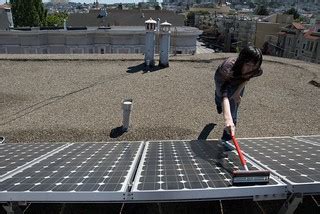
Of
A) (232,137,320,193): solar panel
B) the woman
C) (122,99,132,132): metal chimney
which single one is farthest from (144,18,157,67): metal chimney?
(232,137,320,193): solar panel

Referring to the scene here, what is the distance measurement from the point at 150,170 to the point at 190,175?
1.91 ft

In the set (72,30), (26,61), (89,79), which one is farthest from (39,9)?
(89,79)

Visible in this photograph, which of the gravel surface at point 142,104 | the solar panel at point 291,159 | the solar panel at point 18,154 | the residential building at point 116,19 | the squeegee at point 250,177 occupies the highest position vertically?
the residential building at point 116,19

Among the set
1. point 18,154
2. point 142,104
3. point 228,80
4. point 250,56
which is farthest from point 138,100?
point 250,56

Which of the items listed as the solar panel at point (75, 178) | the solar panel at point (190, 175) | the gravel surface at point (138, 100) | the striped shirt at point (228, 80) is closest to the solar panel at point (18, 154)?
the solar panel at point (75, 178)

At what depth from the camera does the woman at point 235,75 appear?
439 cm

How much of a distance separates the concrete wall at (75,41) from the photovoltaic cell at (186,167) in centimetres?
2542

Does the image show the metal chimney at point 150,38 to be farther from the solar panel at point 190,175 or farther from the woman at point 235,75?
the solar panel at point 190,175

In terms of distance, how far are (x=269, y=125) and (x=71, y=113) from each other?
670 centimetres

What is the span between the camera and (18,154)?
492 centimetres

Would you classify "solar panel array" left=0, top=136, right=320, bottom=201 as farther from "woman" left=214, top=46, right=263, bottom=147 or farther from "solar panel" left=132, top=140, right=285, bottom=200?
"woman" left=214, top=46, right=263, bottom=147

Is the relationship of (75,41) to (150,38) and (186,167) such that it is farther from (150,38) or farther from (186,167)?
(186,167)

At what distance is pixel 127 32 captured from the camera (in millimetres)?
33250

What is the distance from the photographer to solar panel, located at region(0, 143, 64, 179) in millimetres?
4113
